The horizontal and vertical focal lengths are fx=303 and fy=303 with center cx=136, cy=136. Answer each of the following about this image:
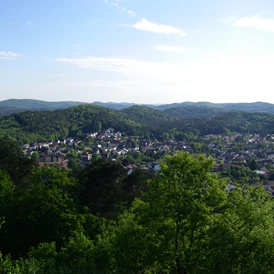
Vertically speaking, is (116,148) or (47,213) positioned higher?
(47,213)

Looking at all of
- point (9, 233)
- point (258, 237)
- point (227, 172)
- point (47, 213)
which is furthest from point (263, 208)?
point (227, 172)

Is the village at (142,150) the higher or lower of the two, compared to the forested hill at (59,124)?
lower

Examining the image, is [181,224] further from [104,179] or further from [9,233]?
[104,179]

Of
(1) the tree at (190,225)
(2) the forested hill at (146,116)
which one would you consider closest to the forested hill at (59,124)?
(2) the forested hill at (146,116)

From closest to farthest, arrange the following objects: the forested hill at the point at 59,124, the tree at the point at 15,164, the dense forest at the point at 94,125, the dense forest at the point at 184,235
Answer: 1. the dense forest at the point at 184,235
2. the tree at the point at 15,164
3. the forested hill at the point at 59,124
4. the dense forest at the point at 94,125

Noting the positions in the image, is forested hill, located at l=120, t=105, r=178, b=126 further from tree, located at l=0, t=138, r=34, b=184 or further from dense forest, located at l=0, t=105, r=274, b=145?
tree, located at l=0, t=138, r=34, b=184

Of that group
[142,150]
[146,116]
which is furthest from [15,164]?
[146,116]

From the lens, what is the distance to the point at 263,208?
347 inches

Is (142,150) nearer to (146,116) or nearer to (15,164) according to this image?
(15,164)

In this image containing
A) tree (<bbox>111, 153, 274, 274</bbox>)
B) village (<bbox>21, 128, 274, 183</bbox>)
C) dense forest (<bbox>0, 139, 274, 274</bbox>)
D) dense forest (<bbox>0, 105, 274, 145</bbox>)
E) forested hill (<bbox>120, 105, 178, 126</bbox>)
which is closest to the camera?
Result: dense forest (<bbox>0, 139, 274, 274</bbox>)

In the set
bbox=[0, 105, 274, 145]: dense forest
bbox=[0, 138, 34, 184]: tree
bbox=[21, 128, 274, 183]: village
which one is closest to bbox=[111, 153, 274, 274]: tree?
bbox=[0, 138, 34, 184]: tree

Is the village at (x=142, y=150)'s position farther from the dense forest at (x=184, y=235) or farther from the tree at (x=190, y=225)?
the tree at (x=190, y=225)

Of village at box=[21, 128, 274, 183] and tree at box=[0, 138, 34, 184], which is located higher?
tree at box=[0, 138, 34, 184]

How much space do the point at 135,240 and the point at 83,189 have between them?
12.9 m
